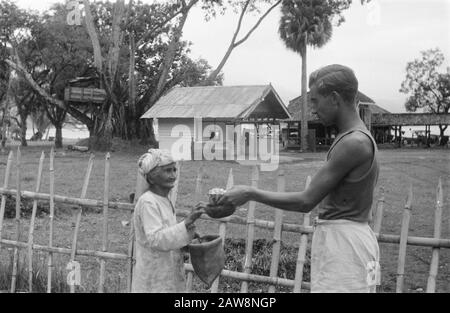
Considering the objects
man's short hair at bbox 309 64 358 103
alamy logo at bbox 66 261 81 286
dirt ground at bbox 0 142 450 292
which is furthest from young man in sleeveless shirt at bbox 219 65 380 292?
alamy logo at bbox 66 261 81 286

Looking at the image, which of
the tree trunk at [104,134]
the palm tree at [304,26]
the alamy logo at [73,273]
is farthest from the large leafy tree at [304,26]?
the alamy logo at [73,273]

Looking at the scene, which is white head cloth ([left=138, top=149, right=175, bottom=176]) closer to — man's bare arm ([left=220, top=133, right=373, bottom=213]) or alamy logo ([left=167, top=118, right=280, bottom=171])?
man's bare arm ([left=220, top=133, right=373, bottom=213])

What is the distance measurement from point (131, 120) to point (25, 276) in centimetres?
2333

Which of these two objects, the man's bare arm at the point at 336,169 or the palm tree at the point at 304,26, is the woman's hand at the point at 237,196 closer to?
the man's bare arm at the point at 336,169

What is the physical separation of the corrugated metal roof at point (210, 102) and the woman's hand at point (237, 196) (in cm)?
2045

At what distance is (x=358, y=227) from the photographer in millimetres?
2402

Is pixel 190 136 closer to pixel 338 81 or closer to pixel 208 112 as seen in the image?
pixel 208 112

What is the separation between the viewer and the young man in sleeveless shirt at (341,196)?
2.35 meters

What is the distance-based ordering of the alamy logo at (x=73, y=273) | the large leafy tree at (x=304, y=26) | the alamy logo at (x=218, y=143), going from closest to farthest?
the alamy logo at (x=73, y=273), the alamy logo at (x=218, y=143), the large leafy tree at (x=304, y=26)

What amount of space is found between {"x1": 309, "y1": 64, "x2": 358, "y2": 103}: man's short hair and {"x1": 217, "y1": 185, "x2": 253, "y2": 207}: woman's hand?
0.57 metres

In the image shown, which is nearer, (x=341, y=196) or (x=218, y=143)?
(x=341, y=196)

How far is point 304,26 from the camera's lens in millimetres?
33312

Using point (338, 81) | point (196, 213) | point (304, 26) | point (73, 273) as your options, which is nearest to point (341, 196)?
point (338, 81)
